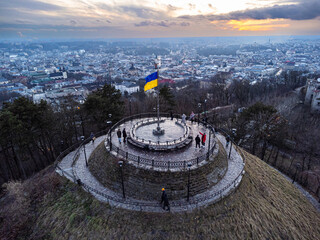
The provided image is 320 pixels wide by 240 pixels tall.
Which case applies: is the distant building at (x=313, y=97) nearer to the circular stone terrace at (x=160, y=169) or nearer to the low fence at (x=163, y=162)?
the circular stone terrace at (x=160, y=169)

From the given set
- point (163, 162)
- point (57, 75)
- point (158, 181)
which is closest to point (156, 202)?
point (158, 181)

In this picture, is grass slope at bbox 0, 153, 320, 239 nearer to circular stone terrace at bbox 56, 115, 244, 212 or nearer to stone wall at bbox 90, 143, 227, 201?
circular stone terrace at bbox 56, 115, 244, 212

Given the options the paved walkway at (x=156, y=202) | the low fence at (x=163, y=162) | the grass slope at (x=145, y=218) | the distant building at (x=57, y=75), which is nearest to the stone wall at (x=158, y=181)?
the paved walkway at (x=156, y=202)

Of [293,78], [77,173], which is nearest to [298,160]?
[77,173]

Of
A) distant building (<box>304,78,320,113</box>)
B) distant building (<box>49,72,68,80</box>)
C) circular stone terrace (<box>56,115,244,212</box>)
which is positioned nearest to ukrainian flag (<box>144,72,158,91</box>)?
circular stone terrace (<box>56,115,244,212</box>)

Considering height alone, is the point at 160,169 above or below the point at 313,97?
above

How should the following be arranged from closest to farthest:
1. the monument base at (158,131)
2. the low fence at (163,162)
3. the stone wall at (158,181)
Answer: the stone wall at (158,181), the low fence at (163,162), the monument base at (158,131)

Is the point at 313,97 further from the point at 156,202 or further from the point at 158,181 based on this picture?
the point at 156,202
